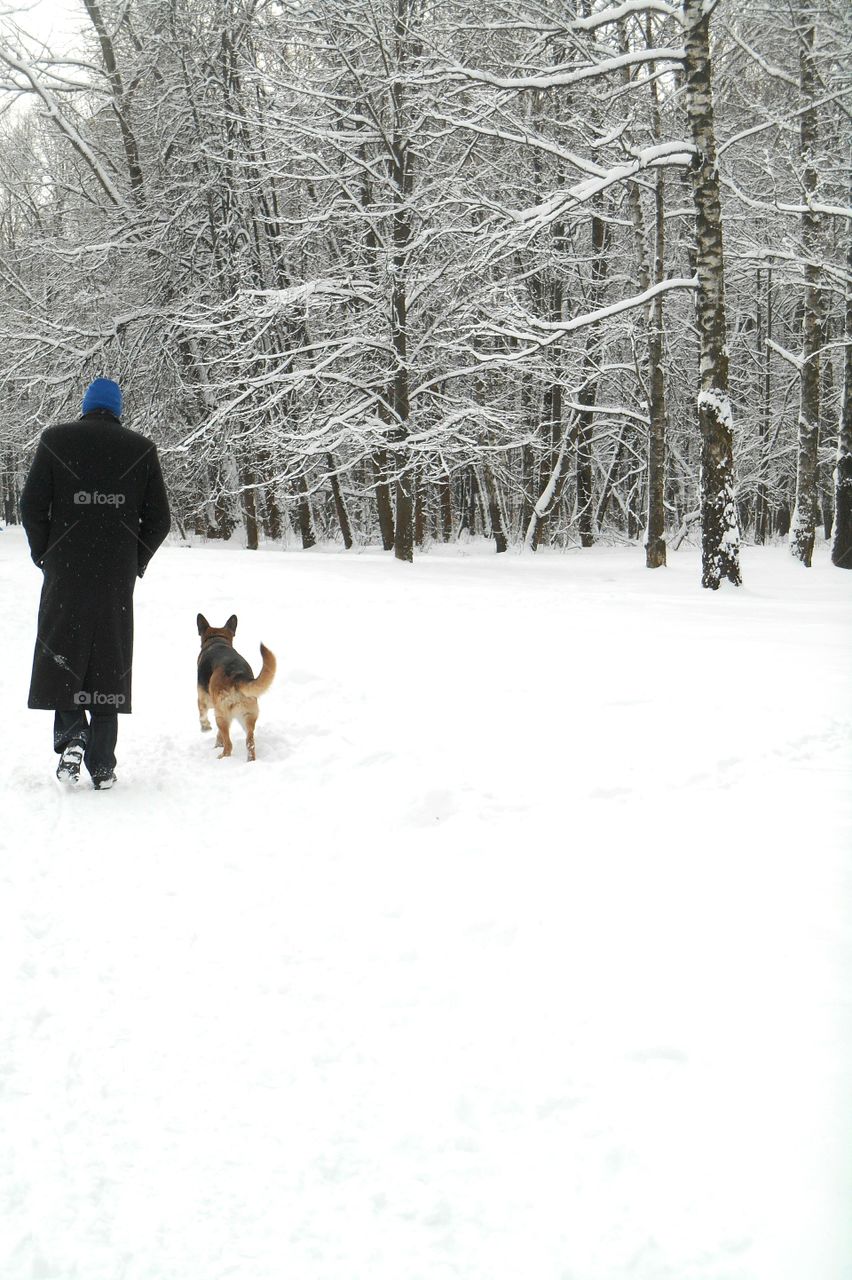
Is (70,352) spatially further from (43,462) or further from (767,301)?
(767,301)

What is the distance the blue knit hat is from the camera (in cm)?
507

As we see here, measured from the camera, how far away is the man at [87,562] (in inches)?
196

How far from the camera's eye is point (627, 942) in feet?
9.94

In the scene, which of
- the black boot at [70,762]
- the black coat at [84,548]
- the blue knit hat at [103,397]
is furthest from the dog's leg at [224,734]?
the blue knit hat at [103,397]

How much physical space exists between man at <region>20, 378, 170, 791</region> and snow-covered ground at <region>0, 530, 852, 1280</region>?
475 mm

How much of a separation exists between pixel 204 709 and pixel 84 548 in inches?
69.3

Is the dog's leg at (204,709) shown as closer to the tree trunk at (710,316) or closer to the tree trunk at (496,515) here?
the tree trunk at (710,316)

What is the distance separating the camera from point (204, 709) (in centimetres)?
643

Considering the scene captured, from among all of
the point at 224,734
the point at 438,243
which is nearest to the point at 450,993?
the point at 224,734

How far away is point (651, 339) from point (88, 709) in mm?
13671

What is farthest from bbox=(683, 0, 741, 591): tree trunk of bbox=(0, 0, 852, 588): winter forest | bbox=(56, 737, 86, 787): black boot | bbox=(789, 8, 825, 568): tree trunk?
bbox=(56, 737, 86, 787): black boot

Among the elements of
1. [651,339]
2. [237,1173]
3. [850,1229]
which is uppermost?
[651,339]

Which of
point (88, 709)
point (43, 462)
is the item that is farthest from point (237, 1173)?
point (43, 462)

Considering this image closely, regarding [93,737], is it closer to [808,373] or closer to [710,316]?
[710,316]
